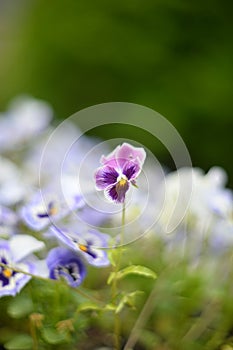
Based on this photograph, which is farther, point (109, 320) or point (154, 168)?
point (154, 168)

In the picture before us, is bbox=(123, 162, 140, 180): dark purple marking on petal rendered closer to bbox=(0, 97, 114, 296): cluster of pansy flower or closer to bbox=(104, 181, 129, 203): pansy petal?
bbox=(104, 181, 129, 203): pansy petal

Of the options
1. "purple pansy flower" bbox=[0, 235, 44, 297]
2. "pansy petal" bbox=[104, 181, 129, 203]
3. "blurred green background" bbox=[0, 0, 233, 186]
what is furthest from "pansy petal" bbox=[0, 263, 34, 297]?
"blurred green background" bbox=[0, 0, 233, 186]

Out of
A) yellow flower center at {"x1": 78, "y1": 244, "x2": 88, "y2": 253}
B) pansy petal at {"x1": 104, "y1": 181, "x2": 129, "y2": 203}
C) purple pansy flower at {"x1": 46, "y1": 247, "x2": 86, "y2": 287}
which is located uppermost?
pansy petal at {"x1": 104, "y1": 181, "x2": 129, "y2": 203}

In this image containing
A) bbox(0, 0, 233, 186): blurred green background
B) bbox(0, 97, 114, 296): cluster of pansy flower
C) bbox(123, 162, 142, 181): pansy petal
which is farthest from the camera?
bbox(0, 0, 233, 186): blurred green background

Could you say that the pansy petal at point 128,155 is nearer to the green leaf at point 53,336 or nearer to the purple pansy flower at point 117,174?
the purple pansy flower at point 117,174

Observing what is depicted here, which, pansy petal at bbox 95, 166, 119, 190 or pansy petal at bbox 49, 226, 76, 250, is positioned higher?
pansy petal at bbox 95, 166, 119, 190

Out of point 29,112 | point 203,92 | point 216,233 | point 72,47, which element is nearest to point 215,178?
point 216,233

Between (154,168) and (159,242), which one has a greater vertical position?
(159,242)

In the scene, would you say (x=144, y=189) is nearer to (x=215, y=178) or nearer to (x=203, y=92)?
(x=215, y=178)
